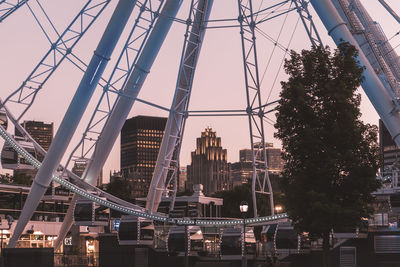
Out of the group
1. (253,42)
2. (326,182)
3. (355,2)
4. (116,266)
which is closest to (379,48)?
(355,2)

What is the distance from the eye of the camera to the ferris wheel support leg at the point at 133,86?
55812mm

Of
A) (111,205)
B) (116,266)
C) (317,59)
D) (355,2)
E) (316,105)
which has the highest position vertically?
(355,2)

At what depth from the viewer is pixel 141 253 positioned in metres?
57.6

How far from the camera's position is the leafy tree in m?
33.7

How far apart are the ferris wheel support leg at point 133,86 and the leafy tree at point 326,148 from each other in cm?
2192

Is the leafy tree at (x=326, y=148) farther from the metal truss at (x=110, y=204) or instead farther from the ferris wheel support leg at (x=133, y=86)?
the ferris wheel support leg at (x=133, y=86)

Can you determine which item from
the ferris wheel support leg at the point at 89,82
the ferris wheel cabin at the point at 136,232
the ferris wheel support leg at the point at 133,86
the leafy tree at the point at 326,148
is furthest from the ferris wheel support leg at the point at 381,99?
the ferris wheel cabin at the point at 136,232

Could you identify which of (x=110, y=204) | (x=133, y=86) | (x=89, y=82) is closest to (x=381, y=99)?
(x=89, y=82)

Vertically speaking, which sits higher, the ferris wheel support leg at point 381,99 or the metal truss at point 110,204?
the ferris wheel support leg at point 381,99

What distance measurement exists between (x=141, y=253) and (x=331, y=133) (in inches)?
1085

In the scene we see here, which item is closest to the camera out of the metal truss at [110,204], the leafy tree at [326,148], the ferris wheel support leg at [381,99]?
the leafy tree at [326,148]

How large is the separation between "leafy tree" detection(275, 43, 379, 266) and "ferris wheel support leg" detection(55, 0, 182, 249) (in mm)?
21924

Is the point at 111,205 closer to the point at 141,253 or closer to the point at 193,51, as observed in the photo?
the point at 141,253

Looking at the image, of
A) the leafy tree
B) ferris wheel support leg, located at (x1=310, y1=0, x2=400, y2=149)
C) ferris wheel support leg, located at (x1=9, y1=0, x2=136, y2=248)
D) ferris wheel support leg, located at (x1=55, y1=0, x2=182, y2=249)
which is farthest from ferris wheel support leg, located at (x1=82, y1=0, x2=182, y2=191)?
the leafy tree
